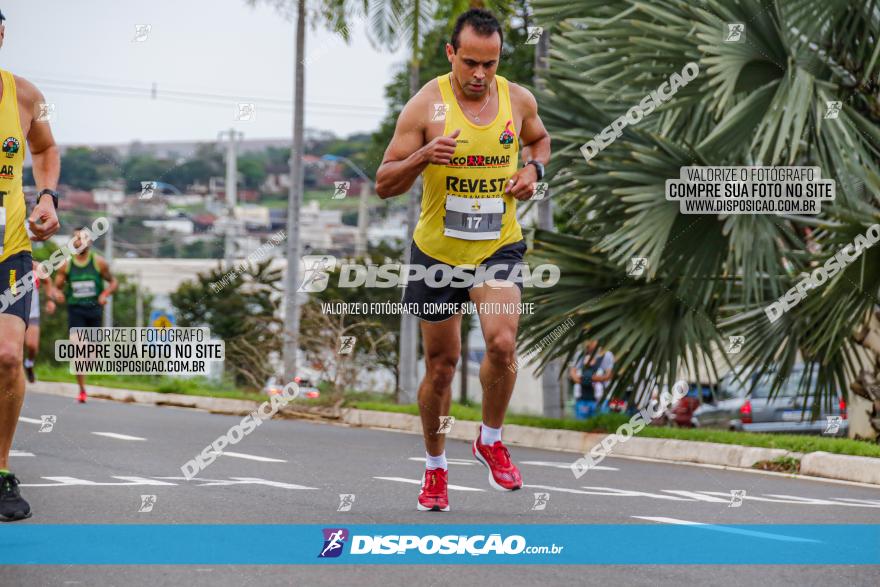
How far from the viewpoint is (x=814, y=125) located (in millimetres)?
11805

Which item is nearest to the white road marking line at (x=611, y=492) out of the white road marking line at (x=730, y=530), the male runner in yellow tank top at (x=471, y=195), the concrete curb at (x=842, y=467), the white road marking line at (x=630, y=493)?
the white road marking line at (x=630, y=493)

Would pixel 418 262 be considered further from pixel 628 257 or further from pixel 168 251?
pixel 168 251

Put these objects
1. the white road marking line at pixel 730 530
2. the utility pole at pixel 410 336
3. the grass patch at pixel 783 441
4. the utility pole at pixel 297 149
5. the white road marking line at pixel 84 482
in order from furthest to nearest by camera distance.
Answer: the utility pole at pixel 297 149, the utility pole at pixel 410 336, the grass patch at pixel 783 441, the white road marking line at pixel 84 482, the white road marking line at pixel 730 530

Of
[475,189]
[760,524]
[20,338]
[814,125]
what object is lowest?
[760,524]

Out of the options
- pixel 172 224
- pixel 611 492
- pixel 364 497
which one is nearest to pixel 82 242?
pixel 611 492

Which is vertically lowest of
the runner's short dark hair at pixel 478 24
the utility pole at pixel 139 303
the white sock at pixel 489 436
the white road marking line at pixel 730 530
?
the utility pole at pixel 139 303

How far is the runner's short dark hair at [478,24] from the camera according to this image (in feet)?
20.2

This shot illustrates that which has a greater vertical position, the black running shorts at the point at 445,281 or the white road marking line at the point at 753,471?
the black running shorts at the point at 445,281

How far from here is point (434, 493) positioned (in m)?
6.64

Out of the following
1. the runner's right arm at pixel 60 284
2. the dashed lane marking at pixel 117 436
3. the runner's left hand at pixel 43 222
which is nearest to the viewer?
the runner's left hand at pixel 43 222

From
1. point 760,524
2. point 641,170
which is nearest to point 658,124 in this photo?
point 641,170

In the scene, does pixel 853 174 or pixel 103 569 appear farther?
pixel 853 174

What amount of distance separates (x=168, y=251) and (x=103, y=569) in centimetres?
8186

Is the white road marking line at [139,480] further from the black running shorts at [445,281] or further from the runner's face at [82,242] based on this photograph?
the runner's face at [82,242]
